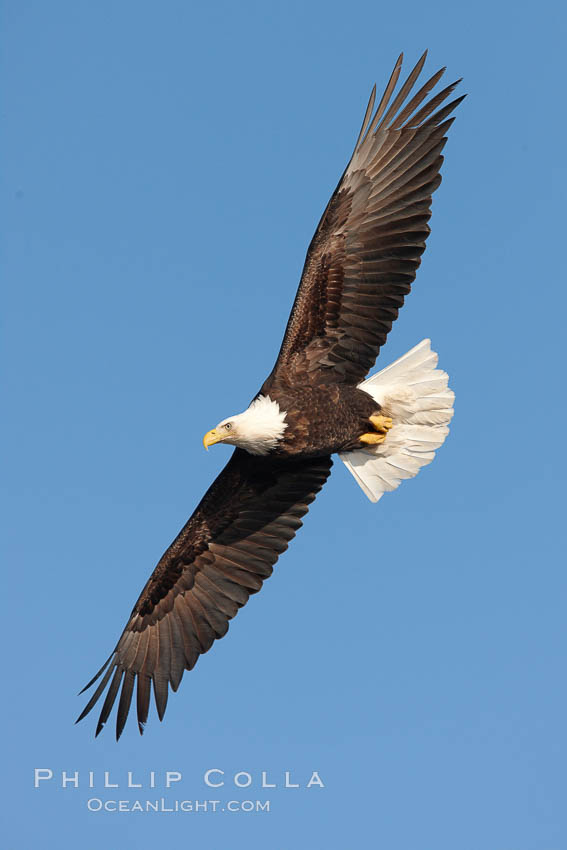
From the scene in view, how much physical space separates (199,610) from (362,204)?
349 centimetres

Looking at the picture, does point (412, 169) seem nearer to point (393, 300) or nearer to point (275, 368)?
point (393, 300)

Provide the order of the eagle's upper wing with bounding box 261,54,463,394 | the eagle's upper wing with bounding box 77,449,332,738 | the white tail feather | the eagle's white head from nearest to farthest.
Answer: the eagle's white head
the eagle's upper wing with bounding box 261,54,463,394
the white tail feather
the eagle's upper wing with bounding box 77,449,332,738

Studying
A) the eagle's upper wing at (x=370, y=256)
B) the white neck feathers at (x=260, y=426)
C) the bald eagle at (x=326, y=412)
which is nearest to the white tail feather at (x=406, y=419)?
the bald eagle at (x=326, y=412)

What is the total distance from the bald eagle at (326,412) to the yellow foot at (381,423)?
0.01m

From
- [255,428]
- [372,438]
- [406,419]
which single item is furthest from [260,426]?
[406,419]

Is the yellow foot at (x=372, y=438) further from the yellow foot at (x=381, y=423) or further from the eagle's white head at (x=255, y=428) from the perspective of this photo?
the eagle's white head at (x=255, y=428)

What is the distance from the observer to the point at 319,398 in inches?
381

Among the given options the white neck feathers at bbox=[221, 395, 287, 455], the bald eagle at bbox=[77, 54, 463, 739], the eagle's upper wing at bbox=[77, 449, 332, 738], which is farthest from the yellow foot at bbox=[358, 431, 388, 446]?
the white neck feathers at bbox=[221, 395, 287, 455]

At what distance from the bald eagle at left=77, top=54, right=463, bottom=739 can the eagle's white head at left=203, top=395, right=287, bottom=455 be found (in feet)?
0.03

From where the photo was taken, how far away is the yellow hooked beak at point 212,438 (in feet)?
31.3

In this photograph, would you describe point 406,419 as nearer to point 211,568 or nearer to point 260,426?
point 260,426

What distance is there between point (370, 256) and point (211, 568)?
2877mm

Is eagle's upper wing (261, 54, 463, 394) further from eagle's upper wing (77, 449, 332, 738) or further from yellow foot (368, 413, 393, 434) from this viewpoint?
eagle's upper wing (77, 449, 332, 738)

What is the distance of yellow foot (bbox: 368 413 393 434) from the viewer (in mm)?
10164
